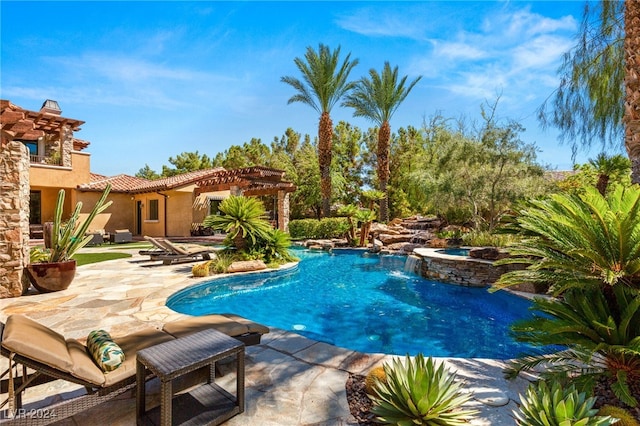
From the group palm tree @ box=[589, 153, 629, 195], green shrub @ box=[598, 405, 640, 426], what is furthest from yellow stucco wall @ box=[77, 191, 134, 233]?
palm tree @ box=[589, 153, 629, 195]

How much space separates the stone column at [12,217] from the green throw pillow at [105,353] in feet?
18.1

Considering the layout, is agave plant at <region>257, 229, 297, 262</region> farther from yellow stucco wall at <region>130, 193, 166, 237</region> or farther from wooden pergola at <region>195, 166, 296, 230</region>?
yellow stucco wall at <region>130, 193, 166, 237</region>

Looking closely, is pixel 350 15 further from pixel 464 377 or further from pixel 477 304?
pixel 464 377

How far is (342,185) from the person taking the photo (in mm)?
28469

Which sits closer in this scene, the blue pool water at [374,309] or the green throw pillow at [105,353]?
the green throw pillow at [105,353]

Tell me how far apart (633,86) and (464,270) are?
230 inches

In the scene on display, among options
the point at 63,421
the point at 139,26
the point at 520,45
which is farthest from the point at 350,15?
the point at 63,421

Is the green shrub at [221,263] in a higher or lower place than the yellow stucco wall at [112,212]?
lower

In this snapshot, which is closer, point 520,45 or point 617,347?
point 617,347

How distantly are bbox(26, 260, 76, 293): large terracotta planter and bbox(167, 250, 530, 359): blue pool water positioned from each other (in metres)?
2.59

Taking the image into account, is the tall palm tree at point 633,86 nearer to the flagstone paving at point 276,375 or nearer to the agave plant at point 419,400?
the flagstone paving at point 276,375

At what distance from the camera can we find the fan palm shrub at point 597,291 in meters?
2.68

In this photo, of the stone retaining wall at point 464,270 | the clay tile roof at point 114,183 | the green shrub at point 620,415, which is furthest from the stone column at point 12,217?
the clay tile roof at point 114,183

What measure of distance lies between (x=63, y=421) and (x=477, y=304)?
27.2 ft
